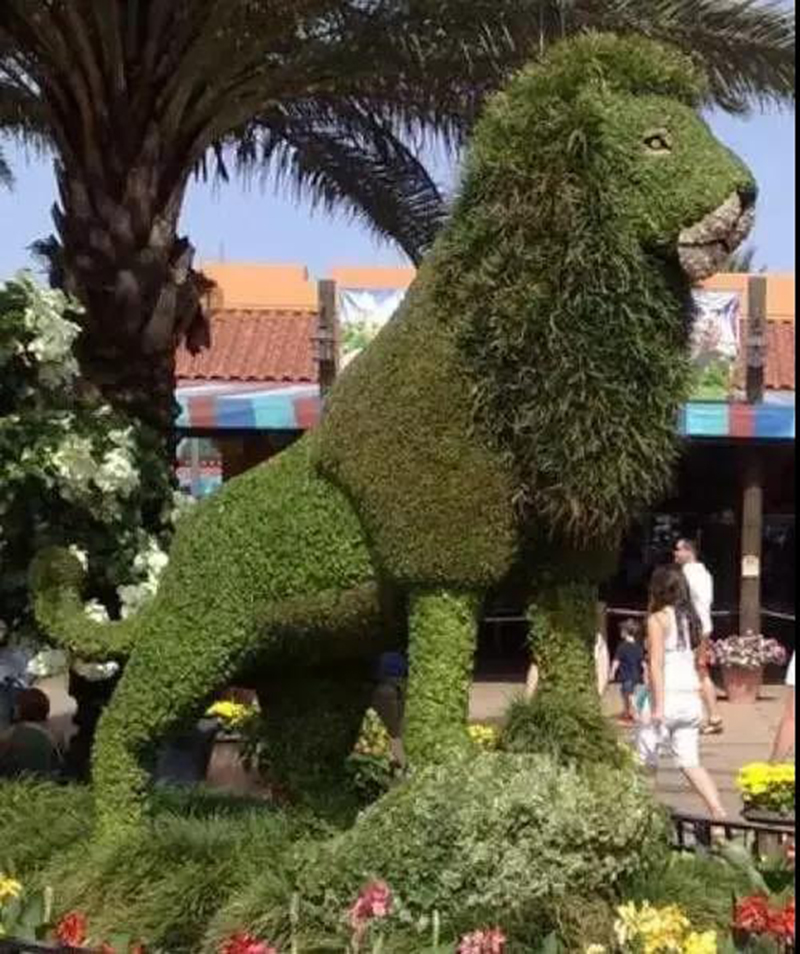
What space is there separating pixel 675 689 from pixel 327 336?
8435 mm

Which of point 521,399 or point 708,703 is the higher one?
point 521,399

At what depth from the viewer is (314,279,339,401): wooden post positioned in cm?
1770

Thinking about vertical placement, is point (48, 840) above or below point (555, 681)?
below

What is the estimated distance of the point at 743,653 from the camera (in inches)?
663

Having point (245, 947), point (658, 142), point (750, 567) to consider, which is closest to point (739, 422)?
point (750, 567)

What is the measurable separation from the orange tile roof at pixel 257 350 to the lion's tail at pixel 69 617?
12304mm

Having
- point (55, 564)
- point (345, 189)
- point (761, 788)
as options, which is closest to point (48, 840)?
point (55, 564)

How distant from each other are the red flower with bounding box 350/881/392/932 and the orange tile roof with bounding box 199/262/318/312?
51.7 feet

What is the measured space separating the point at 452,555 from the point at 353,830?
89 centimetres

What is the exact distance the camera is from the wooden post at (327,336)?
17.7 m

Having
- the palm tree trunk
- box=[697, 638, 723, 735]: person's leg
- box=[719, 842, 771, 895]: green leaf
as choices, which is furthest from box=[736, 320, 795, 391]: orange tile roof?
box=[719, 842, 771, 895]: green leaf

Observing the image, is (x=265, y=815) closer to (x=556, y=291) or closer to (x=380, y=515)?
(x=380, y=515)

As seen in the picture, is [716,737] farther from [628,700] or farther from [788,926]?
[788,926]

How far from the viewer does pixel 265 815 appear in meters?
6.51
